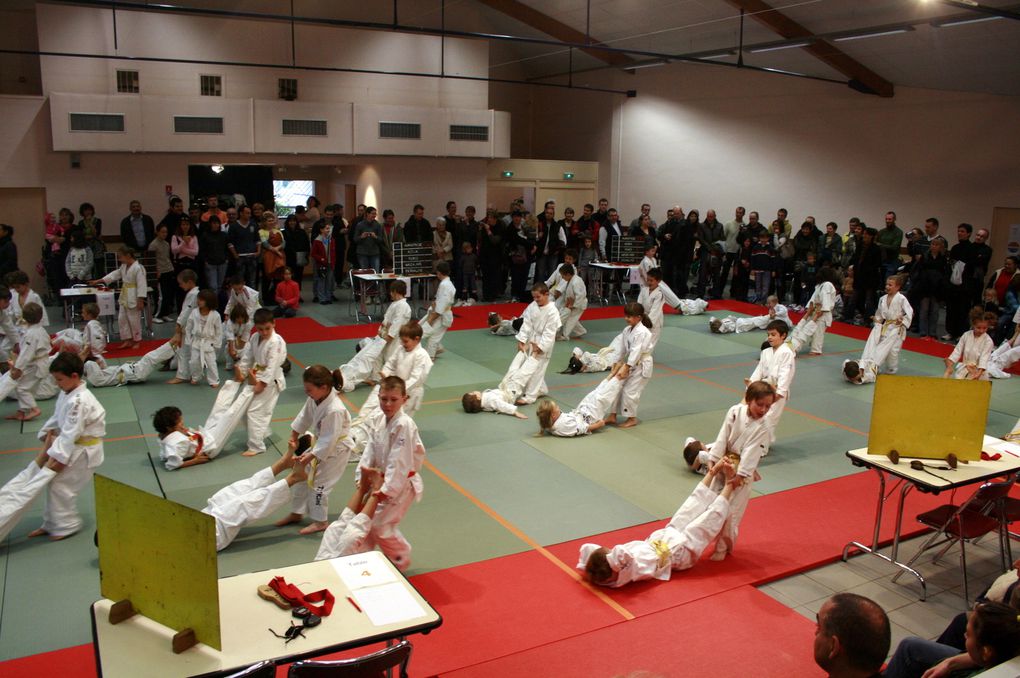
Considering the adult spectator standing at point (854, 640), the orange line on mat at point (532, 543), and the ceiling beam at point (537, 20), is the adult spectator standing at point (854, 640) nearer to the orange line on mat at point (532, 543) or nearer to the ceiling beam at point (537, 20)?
the orange line on mat at point (532, 543)

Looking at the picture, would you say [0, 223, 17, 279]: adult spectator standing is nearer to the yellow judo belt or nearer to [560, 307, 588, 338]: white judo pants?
[560, 307, 588, 338]: white judo pants

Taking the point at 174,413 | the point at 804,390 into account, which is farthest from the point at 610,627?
the point at 804,390

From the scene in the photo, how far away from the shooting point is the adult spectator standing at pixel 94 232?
1496 cm

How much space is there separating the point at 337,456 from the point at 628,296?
45.1 feet

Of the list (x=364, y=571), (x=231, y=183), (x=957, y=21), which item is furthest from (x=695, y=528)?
(x=231, y=183)

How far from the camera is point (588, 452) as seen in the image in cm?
900

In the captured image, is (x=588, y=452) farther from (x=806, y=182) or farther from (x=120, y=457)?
(x=806, y=182)

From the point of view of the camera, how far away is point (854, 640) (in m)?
3.28

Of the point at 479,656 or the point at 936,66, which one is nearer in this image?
the point at 479,656

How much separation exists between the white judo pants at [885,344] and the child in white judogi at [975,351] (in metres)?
1.19

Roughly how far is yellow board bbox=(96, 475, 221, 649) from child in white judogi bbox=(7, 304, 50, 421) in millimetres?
6446

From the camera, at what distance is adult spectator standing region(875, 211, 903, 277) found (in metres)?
16.4

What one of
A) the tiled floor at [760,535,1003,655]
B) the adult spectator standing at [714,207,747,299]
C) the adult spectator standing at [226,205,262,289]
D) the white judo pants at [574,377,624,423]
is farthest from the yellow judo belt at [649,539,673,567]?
the adult spectator standing at [714,207,747,299]

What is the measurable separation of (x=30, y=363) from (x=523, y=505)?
624 centimetres
